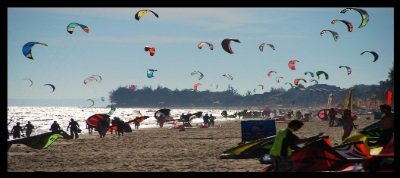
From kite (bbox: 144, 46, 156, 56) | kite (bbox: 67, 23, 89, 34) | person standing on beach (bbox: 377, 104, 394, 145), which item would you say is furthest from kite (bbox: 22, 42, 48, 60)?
person standing on beach (bbox: 377, 104, 394, 145)

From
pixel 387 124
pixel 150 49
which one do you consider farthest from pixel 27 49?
pixel 387 124

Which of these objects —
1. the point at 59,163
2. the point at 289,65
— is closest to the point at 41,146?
the point at 59,163

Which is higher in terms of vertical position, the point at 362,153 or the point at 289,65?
the point at 289,65

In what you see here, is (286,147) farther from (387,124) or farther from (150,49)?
(150,49)

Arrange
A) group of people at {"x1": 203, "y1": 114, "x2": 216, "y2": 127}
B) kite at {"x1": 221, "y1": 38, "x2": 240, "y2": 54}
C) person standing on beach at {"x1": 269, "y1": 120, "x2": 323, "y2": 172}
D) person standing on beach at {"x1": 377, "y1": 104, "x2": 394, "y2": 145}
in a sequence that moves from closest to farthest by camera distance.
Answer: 1. person standing on beach at {"x1": 269, "y1": 120, "x2": 323, "y2": 172}
2. person standing on beach at {"x1": 377, "y1": 104, "x2": 394, "y2": 145}
3. kite at {"x1": 221, "y1": 38, "x2": 240, "y2": 54}
4. group of people at {"x1": 203, "y1": 114, "x2": 216, "y2": 127}

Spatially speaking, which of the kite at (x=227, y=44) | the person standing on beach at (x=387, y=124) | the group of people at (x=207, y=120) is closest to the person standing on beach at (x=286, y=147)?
the person standing on beach at (x=387, y=124)

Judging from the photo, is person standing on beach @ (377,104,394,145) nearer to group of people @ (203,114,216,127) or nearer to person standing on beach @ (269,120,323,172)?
person standing on beach @ (269,120,323,172)

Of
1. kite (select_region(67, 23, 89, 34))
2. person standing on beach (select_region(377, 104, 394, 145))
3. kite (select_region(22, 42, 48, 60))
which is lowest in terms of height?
person standing on beach (select_region(377, 104, 394, 145))

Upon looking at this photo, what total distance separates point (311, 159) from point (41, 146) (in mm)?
13335

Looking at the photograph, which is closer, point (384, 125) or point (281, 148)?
point (281, 148)

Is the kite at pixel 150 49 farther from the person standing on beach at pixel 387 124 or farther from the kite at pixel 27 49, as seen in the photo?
the person standing on beach at pixel 387 124
